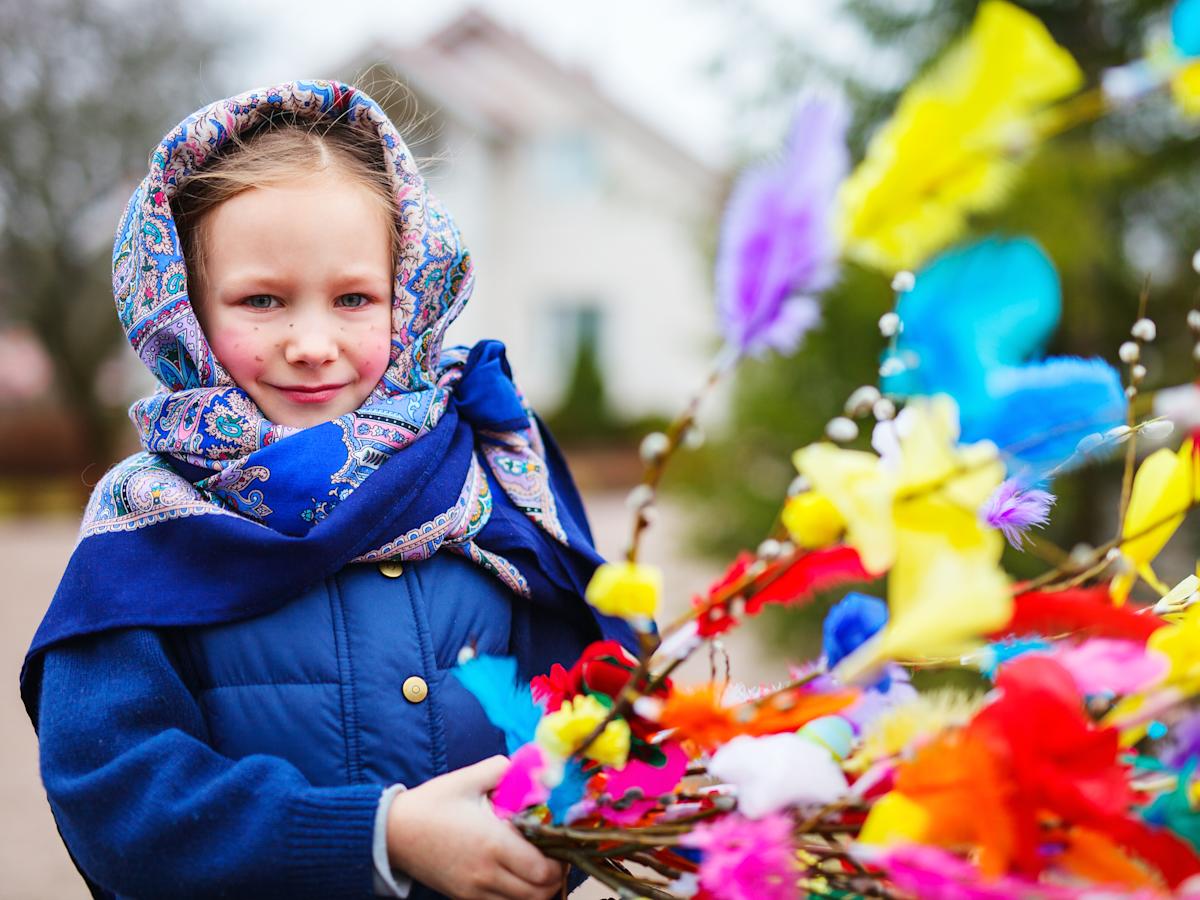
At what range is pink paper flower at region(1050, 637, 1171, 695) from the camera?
987 millimetres

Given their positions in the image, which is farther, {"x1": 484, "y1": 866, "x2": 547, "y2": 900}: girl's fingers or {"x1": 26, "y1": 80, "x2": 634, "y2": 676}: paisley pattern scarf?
{"x1": 26, "y1": 80, "x2": 634, "y2": 676}: paisley pattern scarf

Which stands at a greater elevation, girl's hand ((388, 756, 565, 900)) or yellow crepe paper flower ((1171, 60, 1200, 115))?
yellow crepe paper flower ((1171, 60, 1200, 115))

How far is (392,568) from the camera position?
1522 mm

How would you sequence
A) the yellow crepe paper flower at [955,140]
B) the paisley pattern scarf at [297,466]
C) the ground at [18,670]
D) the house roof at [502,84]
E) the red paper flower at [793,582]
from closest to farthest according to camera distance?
the yellow crepe paper flower at [955,140]
the red paper flower at [793,582]
the paisley pattern scarf at [297,466]
the ground at [18,670]
the house roof at [502,84]

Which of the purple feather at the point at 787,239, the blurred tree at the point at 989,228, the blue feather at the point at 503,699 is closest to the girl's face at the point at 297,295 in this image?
the blue feather at the point at 503,699

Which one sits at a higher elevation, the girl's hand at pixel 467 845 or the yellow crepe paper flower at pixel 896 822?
the yellow crepe paper flower at pixel 896 822

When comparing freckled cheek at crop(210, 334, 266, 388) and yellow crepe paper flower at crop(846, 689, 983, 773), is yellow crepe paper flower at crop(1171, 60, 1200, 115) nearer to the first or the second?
yellow crepe paper flower at crop(846, 689, 983, 773)

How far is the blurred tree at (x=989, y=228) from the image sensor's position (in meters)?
5.71

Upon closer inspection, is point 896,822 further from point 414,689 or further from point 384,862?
point 414,689

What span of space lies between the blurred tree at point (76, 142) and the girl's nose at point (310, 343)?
16.2 metres

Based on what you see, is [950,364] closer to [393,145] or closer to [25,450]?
[393,145]

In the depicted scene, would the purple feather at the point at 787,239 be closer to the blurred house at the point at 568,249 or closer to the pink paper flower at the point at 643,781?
the pink paper flower at the point at 643,781

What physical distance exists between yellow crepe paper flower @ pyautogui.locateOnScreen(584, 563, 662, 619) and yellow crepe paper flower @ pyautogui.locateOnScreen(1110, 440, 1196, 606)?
45 centimetres

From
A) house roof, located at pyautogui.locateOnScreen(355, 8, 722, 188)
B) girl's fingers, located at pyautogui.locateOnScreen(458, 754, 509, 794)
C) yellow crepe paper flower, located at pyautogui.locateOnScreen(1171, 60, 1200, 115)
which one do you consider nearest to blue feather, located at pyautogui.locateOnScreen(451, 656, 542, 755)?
girl's fingers, located at pyautogui.locateOnScreen(458, 754, 509, 794)
